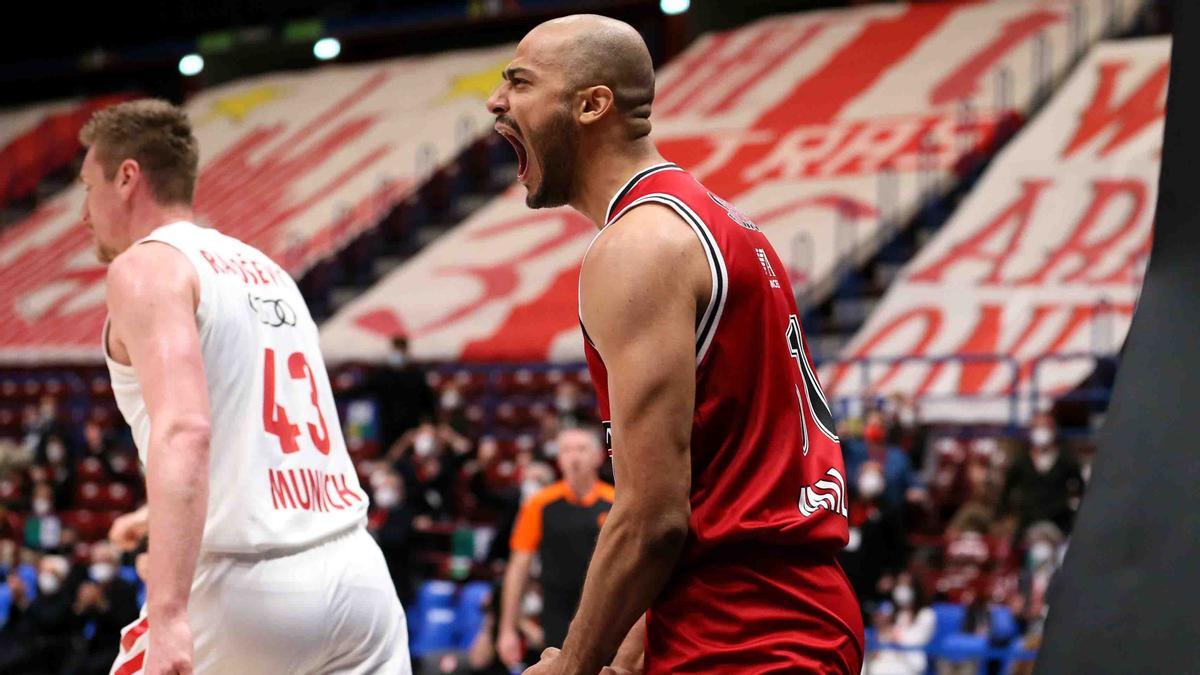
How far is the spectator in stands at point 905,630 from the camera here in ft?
31.8

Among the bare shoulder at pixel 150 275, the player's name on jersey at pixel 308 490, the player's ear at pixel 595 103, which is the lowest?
the player's name on jersey at pixel 308 490

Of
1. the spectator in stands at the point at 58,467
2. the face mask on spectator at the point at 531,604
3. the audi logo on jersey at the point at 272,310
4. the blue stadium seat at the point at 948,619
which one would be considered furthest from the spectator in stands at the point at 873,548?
the spectator in stands at the point at 58,467

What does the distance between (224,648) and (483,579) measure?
29.6 ft

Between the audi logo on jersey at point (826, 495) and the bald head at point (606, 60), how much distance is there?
2.25 ft

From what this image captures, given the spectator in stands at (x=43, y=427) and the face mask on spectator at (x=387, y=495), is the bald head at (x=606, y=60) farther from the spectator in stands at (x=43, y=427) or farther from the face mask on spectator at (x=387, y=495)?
the spectator in stands at (x=43, y=427)

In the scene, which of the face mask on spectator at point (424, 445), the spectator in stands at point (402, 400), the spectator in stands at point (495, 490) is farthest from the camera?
the spectator in stands at point (402, 400)

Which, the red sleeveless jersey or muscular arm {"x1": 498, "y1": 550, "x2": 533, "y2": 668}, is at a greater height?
the red sleeveless jersey

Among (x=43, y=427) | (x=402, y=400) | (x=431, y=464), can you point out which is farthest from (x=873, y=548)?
(x=43, y=427)

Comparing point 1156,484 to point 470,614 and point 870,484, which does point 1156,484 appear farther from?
point 870,484

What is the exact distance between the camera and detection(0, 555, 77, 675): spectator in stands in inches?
465

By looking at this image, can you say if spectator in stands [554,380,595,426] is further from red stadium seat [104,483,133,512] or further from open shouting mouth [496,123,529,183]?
open shouting mouth [496,123,529,183]

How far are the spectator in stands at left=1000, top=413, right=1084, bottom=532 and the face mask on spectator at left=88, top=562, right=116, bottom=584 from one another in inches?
260

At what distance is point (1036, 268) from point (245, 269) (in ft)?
49.6

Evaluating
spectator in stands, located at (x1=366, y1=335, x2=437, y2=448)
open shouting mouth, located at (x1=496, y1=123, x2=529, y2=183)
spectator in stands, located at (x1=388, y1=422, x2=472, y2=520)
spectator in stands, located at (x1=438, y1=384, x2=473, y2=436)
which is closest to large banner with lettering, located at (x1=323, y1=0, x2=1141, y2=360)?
spectator in stands, located at (x1=438, y1=384, x2=473, y2=436)
